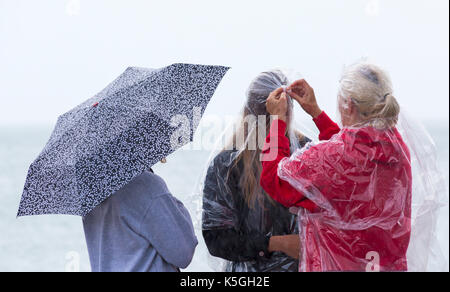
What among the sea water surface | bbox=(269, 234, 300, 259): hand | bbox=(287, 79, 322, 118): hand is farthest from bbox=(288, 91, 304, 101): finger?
the sea water surface

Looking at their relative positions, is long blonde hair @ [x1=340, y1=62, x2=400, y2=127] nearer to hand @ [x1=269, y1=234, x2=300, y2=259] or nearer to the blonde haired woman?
the blonde haired woman

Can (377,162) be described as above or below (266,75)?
below

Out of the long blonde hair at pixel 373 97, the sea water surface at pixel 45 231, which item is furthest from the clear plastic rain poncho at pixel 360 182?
the sea water surface at pixel 45 231

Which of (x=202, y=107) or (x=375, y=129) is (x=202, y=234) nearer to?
(x=202, y=107)

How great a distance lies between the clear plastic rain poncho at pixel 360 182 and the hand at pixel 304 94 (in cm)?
19

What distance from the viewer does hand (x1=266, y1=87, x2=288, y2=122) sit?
7.50 feet

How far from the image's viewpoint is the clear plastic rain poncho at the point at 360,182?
84.4 inches

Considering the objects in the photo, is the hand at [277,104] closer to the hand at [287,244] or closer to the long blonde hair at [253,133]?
the long blonde hair at [253,133]

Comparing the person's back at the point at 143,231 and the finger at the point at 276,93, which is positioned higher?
the finger at the point at 276,93

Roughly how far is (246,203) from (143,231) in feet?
1.51

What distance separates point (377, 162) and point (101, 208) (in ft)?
3.20

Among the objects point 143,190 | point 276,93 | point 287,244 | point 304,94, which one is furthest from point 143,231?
point 304,94
